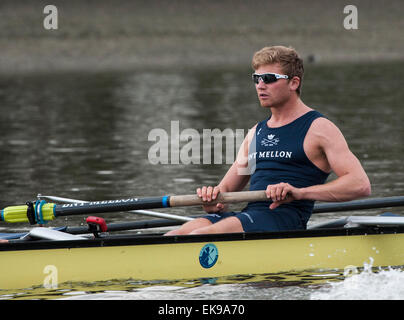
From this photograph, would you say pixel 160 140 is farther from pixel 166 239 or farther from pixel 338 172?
pixel 338 172

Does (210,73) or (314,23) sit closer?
(210,73)

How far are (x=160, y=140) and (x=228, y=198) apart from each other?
1466 cm

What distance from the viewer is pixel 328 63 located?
6134 cm

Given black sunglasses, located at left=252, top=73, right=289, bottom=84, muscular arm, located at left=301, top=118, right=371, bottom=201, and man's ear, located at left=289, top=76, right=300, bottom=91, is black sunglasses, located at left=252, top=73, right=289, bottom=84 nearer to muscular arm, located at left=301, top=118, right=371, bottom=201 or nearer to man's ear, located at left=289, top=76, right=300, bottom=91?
man's ear, located at left=289, top=76, right=300, bottom=91

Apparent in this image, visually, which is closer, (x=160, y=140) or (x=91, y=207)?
(x=91, y=207)

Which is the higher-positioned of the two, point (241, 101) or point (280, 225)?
point (241, 101)

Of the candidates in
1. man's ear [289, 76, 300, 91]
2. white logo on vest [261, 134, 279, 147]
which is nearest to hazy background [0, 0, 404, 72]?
white logo on vest [261, 134, 279, 147]

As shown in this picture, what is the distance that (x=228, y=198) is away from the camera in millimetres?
8953

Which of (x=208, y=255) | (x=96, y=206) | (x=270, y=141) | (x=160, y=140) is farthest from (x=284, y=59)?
(x=160, y=140)

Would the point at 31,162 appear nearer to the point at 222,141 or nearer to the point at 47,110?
the point at 222,141

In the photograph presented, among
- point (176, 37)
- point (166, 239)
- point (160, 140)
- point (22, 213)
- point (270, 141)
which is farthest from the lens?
point (176, 37)

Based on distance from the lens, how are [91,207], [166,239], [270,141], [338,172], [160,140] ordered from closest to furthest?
[338,172]
[166,239]
[270,141]
[91,207]
[160,140]

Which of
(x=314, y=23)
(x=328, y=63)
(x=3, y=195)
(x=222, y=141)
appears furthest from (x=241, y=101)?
(x=314, y=23)

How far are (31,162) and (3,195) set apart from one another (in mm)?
4294
